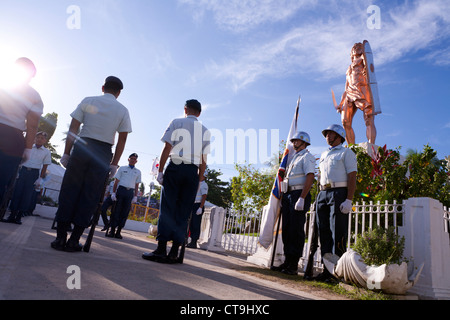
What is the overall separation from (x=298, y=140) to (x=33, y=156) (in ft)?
18.5

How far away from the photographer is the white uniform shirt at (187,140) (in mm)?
3848

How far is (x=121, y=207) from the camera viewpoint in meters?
7.14

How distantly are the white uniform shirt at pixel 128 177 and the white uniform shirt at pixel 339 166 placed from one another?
4729 mm

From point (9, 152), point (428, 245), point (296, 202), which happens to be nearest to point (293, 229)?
point (296, 202)

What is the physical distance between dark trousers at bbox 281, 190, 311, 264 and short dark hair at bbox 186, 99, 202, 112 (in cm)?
214

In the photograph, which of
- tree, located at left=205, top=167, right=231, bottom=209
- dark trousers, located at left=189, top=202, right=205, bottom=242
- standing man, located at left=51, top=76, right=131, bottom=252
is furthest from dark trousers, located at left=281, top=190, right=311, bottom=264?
tree, located at left=205, top=167, right=231, bottom=209

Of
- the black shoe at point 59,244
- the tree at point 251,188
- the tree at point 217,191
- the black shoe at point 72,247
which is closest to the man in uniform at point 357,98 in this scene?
the tree at point 251,188

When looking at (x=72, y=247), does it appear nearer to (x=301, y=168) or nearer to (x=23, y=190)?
(x=301, y=168)

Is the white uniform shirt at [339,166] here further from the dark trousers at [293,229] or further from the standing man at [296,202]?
the dark trousers at [293,229]

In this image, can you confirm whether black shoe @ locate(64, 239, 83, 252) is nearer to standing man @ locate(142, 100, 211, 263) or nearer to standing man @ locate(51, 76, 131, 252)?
standing man @ locate(51, 76, 131, 252)

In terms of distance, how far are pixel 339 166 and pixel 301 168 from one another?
74cm

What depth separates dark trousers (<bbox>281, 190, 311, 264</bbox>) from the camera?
15.4ft

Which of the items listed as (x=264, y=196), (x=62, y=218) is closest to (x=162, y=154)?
(x=62, y=218)
